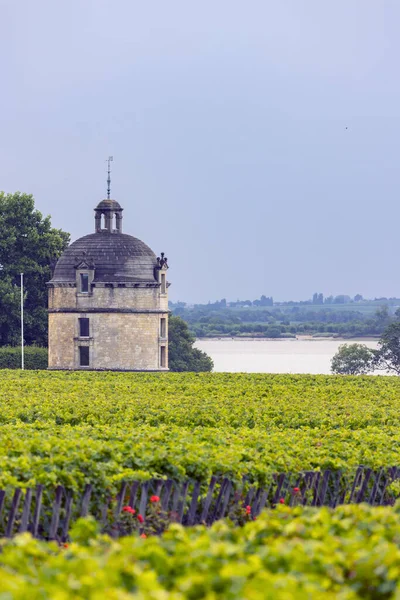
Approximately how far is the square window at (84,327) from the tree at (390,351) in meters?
45.8

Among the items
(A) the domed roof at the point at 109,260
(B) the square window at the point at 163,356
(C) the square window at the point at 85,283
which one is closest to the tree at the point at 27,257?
(A) the domed roof at the point at 109,260

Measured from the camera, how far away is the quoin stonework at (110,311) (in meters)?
74.4

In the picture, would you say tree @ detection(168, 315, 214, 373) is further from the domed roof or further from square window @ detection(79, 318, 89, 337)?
square window @ detection(79, 318, 89, 337)

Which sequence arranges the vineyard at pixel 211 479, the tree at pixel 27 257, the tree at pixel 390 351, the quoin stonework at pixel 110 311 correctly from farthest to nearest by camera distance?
the tree at pixel 390 351, the tree at pixel 27 257, the quoin stonework at pixel 110 311, the vineyard at pixel 211 479

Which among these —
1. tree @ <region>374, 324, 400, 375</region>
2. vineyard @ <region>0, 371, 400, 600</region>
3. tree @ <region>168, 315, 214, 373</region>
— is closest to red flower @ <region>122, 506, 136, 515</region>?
vineyard @ <region>0, 371, 400, 600</region>

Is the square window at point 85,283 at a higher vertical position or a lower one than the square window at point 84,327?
higher

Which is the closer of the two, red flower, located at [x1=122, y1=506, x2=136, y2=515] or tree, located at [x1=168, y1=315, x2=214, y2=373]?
red flower, located at [x1=122, y1=506, x2=136, y2=515]

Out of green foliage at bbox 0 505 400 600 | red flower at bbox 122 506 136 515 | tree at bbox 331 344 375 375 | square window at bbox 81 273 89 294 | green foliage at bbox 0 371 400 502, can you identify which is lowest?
tree at bbox 331 344 375 375

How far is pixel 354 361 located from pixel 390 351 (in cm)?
409

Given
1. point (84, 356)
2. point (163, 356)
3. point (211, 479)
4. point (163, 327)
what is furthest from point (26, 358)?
point (211, 479)

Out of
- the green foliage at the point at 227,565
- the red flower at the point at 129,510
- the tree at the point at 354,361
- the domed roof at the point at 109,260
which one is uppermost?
the domed roof at the point at 109,260

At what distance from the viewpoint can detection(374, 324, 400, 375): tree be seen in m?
115

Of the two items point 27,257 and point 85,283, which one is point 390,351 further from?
point 85,283

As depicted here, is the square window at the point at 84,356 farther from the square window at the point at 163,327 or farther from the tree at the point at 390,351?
the tree at the point at 390,351
